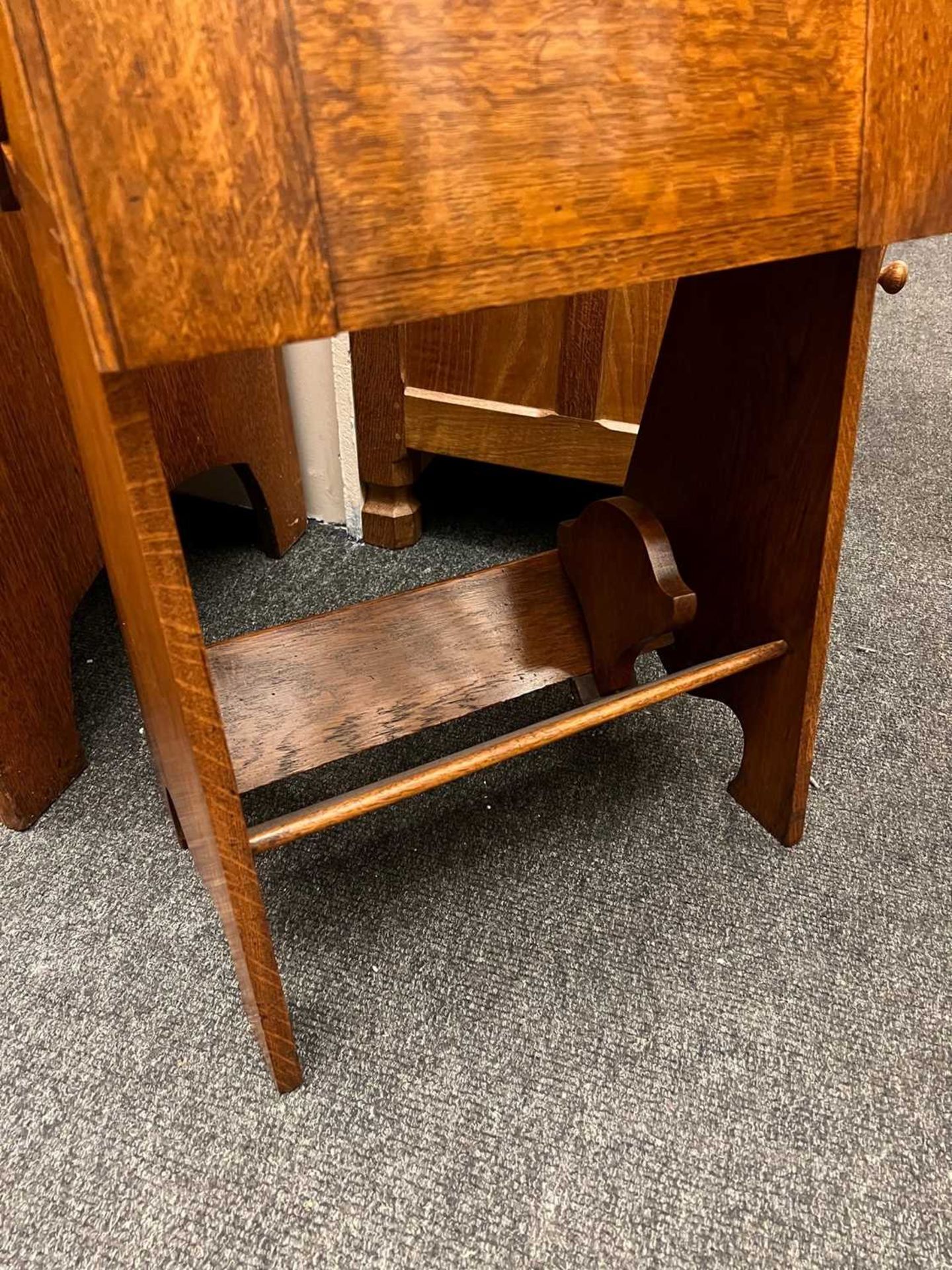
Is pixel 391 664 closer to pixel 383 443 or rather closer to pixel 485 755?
pixel 485 755

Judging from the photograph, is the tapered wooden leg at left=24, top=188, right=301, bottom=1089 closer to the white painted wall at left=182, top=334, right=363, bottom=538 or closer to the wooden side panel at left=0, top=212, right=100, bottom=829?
the wooden side panel at left=0, top=212, right=100, bottom=829

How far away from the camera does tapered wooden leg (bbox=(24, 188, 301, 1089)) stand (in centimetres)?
45

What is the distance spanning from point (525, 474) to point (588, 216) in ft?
3.46

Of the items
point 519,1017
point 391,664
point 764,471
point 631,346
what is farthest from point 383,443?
point 519,1017

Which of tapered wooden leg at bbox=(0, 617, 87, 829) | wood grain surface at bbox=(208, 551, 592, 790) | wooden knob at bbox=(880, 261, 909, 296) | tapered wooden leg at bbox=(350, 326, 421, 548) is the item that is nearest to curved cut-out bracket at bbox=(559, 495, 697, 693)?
wood grain surface at bbox=(208, 551, 592, 790)

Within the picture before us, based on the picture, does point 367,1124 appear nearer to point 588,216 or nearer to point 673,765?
point 673,765

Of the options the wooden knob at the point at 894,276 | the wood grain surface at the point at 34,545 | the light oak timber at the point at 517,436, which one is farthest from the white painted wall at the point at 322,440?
the wooden knob at the point at 894,276

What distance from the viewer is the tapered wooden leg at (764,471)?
2.24 ft

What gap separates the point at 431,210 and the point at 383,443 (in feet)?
2.67

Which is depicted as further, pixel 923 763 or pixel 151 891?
pixel 923 763

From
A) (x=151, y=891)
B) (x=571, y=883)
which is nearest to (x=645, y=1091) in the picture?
(x=571, y=883)

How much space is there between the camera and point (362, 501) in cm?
131

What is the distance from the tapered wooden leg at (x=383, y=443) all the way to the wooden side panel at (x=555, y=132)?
28.1 inches

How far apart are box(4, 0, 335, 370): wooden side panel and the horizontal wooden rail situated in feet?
1.03
